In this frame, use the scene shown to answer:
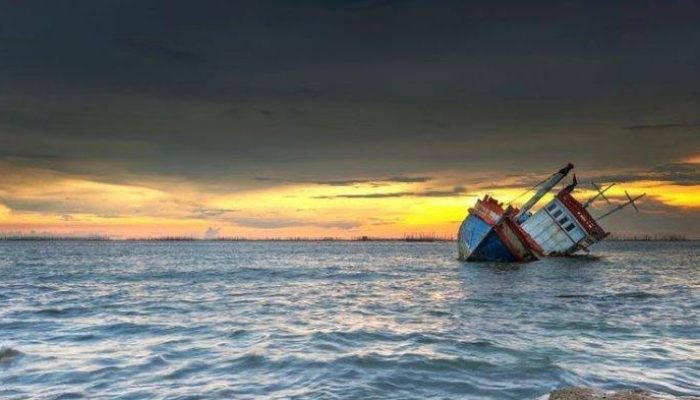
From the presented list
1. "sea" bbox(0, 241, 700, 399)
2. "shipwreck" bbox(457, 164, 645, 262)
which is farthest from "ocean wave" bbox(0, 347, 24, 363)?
"shipwreck" bbox(457, 164, 645, 262)

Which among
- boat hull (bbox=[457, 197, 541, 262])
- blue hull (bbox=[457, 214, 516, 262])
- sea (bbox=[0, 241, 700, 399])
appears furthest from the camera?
blue hull (bbox=[457, 214, 516, 262])

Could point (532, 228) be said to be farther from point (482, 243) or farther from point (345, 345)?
point (345, 345)

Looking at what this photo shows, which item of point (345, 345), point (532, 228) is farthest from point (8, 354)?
point (532, 228)

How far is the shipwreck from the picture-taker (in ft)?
154

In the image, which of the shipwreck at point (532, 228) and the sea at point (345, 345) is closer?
the sea at point (345, 345)

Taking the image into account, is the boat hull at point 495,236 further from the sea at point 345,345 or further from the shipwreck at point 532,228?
the sea at point 345,345

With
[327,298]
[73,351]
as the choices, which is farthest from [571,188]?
[73,351]

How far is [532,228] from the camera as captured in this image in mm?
58156

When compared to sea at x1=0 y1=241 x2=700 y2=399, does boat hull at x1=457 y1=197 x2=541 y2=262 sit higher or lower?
higher

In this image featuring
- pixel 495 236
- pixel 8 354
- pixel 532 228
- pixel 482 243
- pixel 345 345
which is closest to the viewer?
pixel 8 354

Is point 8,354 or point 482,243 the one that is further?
point 482,243

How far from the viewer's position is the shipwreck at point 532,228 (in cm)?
4691

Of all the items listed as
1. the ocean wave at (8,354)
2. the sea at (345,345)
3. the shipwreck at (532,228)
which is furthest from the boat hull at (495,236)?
the ocean wave at (8,354)

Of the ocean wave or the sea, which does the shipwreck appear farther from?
the ocean wave
